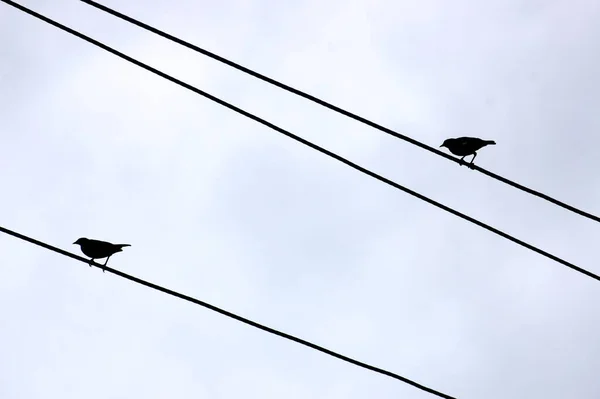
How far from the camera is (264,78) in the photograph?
7387 millimetres

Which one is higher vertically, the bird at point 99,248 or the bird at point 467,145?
the bird at point 467,145

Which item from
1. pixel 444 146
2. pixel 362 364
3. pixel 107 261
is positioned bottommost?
pixel 362 364

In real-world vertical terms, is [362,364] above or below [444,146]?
below

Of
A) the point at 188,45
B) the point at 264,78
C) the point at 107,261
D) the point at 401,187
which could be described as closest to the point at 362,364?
the point at 401,187

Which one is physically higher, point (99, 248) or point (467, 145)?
point (467, 145)

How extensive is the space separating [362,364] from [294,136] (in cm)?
208

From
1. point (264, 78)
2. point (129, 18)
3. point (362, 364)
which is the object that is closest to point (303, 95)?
point (264, 78)

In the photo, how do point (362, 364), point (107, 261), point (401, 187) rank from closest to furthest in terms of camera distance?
point (362, 364)
point (401, 187)
point (107, 261)

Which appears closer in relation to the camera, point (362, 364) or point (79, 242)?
point (362, 364)

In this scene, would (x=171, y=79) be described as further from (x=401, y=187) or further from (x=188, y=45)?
(x=401, y=187)

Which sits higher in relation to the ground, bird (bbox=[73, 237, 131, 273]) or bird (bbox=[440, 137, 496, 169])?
bird (bbox=[440, 137, 496, 169])

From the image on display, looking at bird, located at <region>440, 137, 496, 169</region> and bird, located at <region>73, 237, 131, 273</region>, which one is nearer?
bird, located at <region>440, 137, 496, 169</region>

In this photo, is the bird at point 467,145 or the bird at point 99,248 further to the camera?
the bird at point 99,248

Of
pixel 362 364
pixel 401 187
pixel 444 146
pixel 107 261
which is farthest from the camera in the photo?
pixel 444 146
